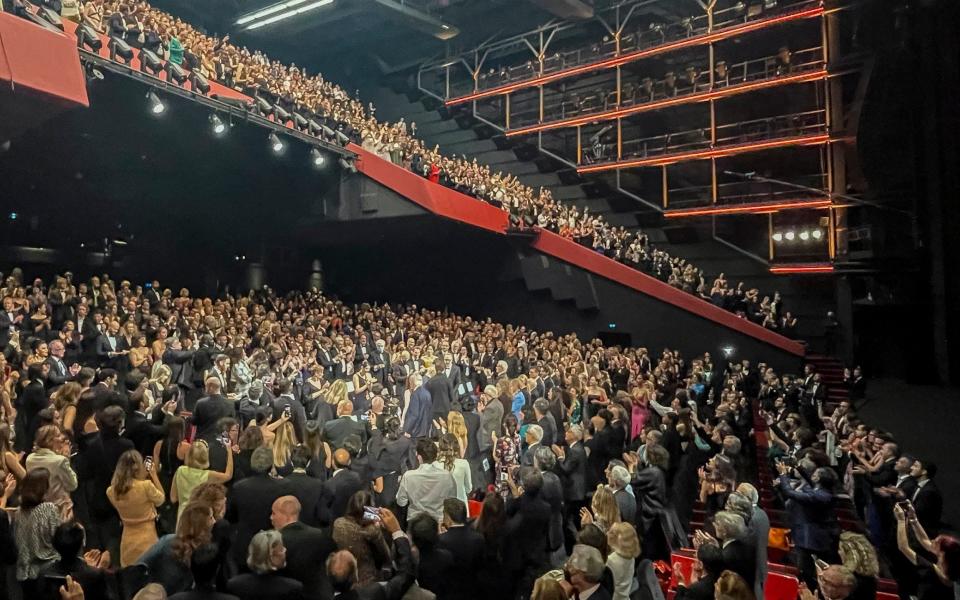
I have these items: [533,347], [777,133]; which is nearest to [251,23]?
[533,347]

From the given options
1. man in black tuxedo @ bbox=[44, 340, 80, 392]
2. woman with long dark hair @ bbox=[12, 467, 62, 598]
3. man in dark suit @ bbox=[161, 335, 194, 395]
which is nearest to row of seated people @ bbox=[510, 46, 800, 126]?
man in dark suit @ bbox=[161, 335, 194, 395]

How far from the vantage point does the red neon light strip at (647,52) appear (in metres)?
20.1

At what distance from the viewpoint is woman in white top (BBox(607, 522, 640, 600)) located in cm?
389

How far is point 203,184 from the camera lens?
57.5ft

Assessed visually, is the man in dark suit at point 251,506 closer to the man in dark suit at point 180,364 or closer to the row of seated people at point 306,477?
the row of seated people at point 306,477

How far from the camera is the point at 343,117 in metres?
18.8

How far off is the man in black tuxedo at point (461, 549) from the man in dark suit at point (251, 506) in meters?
1.11

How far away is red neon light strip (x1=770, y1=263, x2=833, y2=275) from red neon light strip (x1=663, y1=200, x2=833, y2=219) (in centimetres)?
206

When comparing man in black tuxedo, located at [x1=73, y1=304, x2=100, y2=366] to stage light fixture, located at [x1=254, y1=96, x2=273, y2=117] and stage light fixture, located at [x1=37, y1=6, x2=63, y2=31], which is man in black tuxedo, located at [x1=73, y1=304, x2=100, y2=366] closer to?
stage light fixture, located at [x1=37, y1=6, x2=63, y2=31]

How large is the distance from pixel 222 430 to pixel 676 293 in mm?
→ 15109

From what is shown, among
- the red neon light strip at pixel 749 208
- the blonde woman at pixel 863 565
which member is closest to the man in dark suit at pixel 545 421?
the blonde woman at pixel 863 565

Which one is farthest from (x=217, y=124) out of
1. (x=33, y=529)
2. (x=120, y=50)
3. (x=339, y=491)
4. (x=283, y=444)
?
(x=33, y=529)

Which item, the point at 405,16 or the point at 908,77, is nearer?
the point at 908,77

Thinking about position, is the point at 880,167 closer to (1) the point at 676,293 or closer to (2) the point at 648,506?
(1) the point at 676,293
